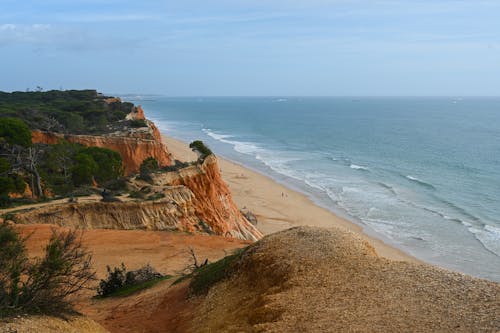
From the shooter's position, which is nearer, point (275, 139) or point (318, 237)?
point (318, 237)

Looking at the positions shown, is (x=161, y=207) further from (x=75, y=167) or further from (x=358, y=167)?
(x=358, y=167)

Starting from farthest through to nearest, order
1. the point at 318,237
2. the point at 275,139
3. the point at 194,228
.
Answer: the point at 275,139
the point at 194,228
the point at 318,237

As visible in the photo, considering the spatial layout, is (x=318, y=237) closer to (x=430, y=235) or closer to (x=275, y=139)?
(x=430, y=235)

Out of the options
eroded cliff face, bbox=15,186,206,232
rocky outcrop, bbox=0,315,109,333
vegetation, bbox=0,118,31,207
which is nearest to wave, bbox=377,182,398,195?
eroded cliff face, bbox=15,186,206,232

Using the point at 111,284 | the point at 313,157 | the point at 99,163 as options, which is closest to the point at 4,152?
the point at 99,163

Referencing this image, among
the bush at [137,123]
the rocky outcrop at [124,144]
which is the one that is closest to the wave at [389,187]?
the rocky outcrop at [124,144]
